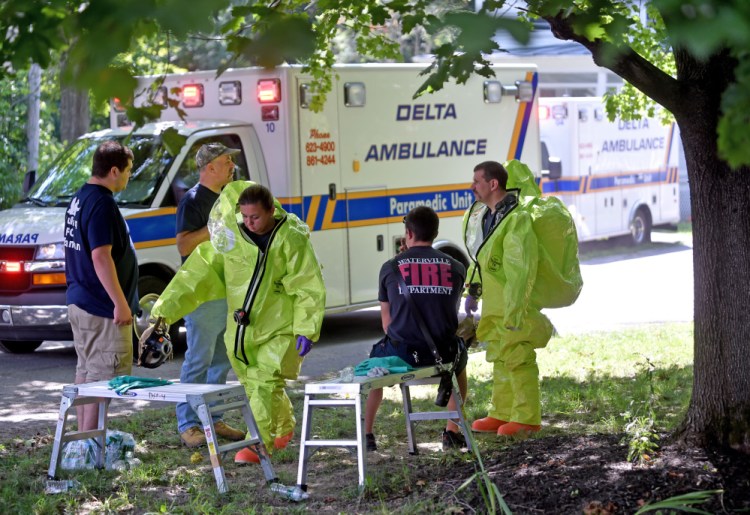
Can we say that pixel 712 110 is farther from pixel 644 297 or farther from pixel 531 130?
pixel 644 297

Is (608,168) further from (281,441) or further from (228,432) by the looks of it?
(281,441)

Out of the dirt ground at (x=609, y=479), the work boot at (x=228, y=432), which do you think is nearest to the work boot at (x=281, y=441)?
the work boot at (x=228, y=432)

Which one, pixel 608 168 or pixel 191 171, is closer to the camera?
pixel 191 171

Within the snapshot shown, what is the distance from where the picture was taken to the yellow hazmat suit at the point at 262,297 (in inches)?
246

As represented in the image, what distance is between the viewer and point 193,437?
276 inches

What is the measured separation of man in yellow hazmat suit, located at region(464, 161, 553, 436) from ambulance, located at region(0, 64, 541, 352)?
3.58m

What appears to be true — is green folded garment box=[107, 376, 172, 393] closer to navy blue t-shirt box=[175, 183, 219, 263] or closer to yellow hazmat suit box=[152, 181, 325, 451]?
yellow hazmat suit box=[152, 181, 325, 451]

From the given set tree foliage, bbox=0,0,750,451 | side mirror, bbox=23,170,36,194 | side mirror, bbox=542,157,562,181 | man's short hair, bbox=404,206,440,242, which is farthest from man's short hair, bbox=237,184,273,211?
side mirror, bbox=542,157,562,181

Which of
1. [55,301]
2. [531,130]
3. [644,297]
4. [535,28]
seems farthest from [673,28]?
[644,297]

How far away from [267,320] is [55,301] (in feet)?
13.9

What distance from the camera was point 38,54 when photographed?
10.7 feet

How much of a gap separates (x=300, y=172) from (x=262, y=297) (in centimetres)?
468

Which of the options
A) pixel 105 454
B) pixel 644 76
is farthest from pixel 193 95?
pixel 644 76

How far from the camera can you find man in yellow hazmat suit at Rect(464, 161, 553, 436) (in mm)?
6754
